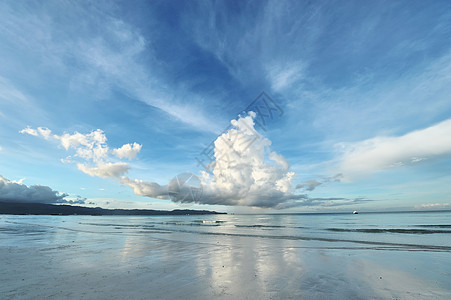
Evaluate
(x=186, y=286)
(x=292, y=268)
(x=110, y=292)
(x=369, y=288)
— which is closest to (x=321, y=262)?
(x=292, y=268)

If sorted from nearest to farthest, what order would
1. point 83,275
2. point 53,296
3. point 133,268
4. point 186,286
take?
point 53,296
point 186,286
point 83,275
point 133,268

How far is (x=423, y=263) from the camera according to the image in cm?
1573

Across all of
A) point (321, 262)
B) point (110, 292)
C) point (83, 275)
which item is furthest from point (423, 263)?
point (83, 275)

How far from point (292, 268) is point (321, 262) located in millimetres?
3241

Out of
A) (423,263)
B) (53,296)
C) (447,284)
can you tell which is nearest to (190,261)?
(53,296)

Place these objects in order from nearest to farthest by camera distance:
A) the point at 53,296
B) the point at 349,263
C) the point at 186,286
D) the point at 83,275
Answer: the point at 53,296, the point at 186,286, the point at 83,275, the point at 349,263

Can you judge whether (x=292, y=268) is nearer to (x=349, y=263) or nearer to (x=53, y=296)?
(x=349, y=263)

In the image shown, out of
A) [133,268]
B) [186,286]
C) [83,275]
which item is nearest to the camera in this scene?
[186,286]

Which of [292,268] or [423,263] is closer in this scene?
[292,268]

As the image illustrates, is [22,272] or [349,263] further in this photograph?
[349,263]

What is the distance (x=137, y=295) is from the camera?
27.4ft

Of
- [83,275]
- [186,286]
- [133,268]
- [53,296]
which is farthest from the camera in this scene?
[133,268]

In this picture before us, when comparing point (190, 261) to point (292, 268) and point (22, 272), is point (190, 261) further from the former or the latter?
point (22, 272)

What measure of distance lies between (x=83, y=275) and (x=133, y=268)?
2.54 m
